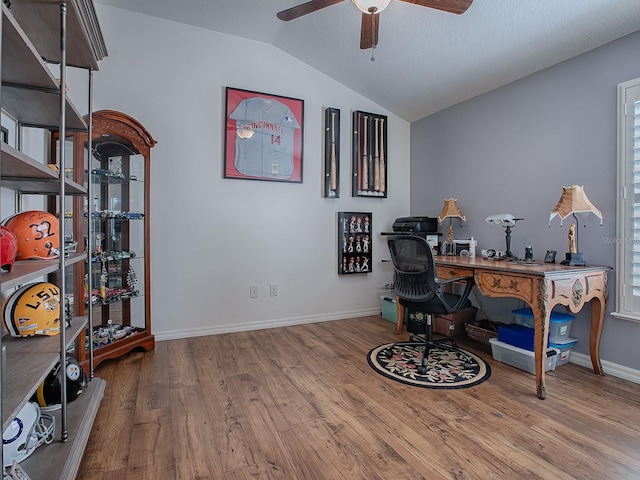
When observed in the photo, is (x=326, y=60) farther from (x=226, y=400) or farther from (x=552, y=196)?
(x=226, y=400)

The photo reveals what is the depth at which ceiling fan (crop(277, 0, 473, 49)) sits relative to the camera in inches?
80.1

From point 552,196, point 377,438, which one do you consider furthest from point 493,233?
point 377,438

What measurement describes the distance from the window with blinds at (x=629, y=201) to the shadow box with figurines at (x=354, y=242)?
229cm

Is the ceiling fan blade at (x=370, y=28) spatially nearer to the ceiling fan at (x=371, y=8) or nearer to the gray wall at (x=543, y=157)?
the ceiling fan at (x=371, y=8)

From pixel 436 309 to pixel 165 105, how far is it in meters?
2.95

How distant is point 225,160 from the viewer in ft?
11.4

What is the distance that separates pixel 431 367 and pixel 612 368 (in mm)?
1249

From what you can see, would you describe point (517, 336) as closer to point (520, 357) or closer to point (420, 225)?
point (520, 357)

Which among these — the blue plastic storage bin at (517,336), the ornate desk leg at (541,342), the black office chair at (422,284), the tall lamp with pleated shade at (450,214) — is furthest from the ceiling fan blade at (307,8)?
the blue plastic storage bin at (517,336)

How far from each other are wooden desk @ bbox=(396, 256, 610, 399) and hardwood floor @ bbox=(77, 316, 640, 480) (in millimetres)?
276

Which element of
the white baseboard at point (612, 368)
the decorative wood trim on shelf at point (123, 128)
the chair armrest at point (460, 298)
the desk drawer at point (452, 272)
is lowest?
the white baseboard at point (612, 368)

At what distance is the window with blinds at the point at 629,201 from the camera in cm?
→ 238

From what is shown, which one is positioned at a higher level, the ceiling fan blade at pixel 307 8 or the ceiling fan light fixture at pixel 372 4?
the ceiling fan blade at pixel 307 8

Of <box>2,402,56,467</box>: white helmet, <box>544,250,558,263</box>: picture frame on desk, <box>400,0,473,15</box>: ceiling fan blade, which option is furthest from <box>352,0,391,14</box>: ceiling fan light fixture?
<box>2,402,56,467</box>: white helmet
